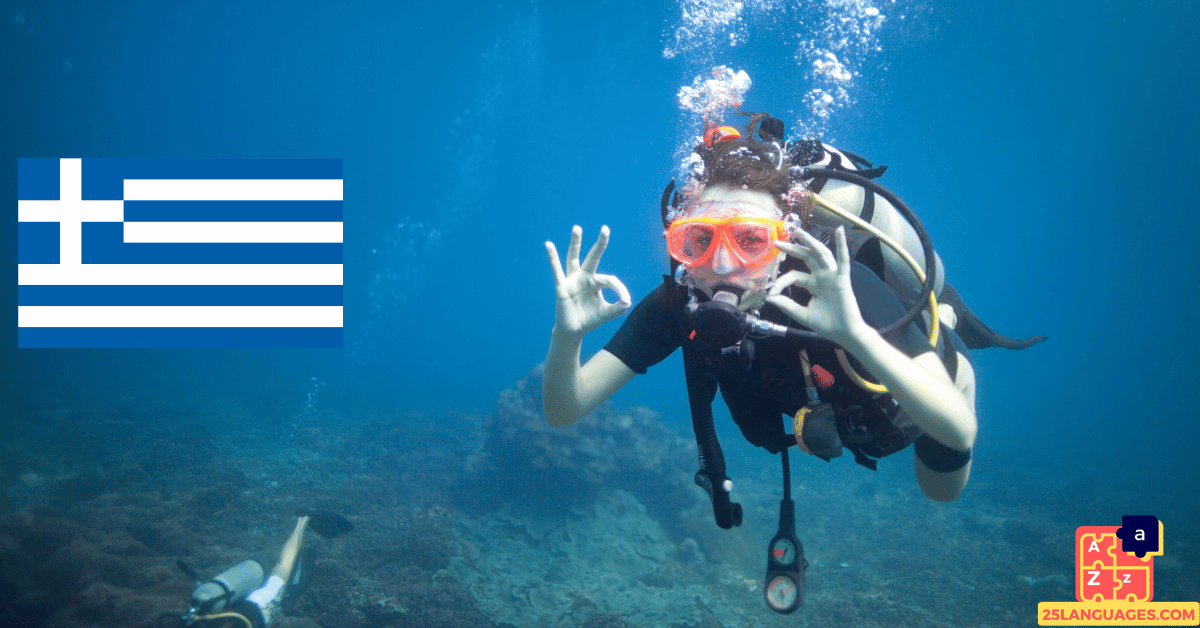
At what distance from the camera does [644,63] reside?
125 feet

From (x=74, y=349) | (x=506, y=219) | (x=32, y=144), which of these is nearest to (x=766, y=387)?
(x=74, y=349)

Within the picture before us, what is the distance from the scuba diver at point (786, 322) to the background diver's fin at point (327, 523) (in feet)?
22.3

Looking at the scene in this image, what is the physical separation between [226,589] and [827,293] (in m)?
7.34

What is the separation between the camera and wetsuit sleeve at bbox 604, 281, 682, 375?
2766 millimetres

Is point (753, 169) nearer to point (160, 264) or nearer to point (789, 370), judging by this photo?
point (789, 370)

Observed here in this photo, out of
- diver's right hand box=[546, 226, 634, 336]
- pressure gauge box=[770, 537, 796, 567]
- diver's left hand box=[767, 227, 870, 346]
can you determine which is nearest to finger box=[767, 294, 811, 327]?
diver's left hand box=[767, 227, 870, 346]

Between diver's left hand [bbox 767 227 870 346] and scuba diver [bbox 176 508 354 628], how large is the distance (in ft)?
23.2

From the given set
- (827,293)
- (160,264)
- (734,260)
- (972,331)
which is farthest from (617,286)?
(160,264)

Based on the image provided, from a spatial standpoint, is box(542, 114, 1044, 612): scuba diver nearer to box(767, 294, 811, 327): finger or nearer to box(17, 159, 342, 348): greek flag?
box(767, 294, 811, 327): finger

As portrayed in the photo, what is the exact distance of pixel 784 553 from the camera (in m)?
2.65

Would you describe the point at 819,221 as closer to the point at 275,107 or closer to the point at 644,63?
the point at 644,63

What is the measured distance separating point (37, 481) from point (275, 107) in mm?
70833

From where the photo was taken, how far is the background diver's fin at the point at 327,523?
299 inches

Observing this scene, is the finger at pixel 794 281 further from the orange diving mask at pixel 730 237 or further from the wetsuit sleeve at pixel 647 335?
the wetsuit sleeve at pixel 647 335
